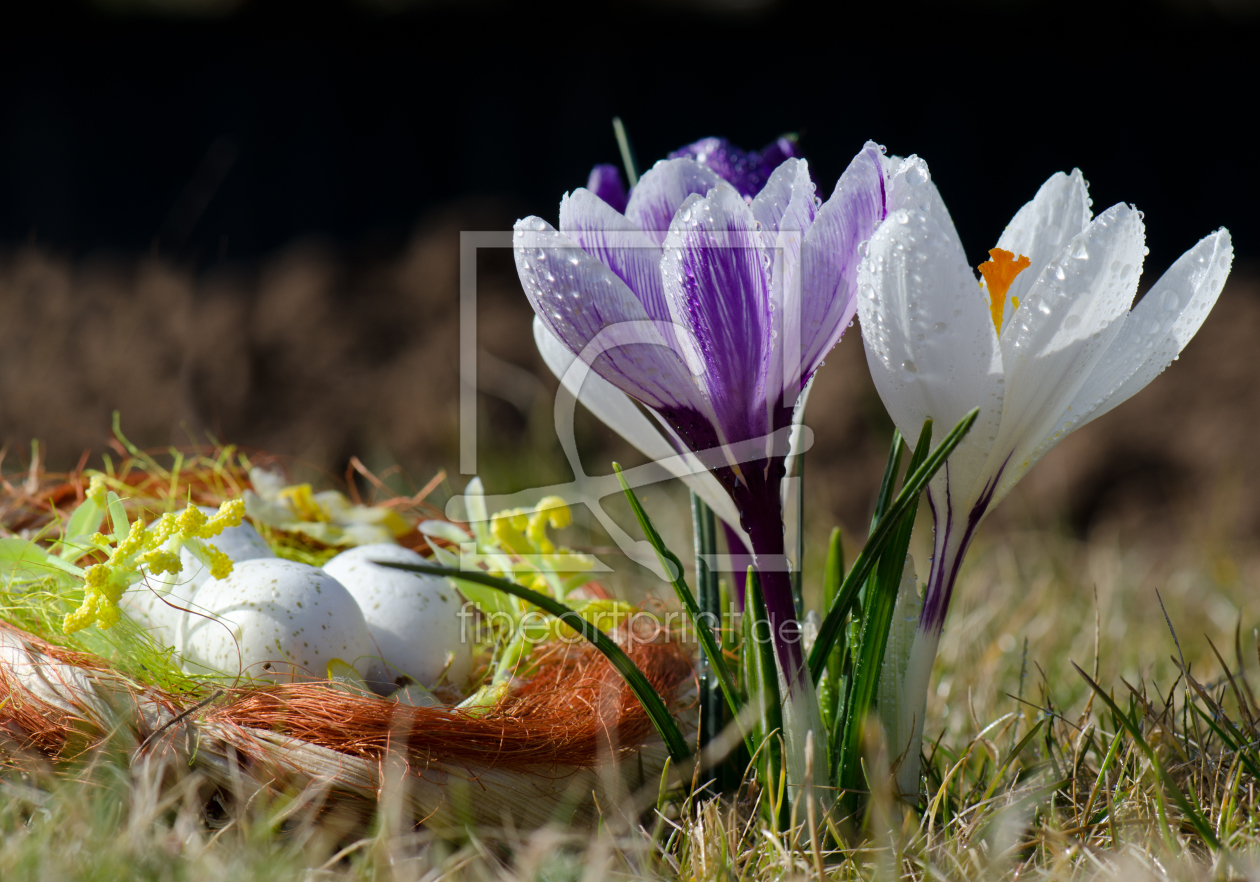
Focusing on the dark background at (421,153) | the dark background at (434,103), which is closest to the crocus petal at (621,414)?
the dark background at (421,153)

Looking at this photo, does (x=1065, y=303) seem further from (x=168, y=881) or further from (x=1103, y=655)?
(x=1103, y=655)

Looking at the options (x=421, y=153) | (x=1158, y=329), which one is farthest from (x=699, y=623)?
(x=421, y=153)

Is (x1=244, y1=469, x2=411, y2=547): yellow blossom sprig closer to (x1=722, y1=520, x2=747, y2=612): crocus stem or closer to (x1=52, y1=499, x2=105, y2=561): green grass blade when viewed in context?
(x1=52, y1=499, x2=105, y2=561): green grass blade

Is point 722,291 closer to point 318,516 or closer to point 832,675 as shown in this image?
point 832,675

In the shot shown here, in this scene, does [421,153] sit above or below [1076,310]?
above

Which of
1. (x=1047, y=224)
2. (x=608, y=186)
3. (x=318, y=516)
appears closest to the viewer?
(x=1047, y=224)

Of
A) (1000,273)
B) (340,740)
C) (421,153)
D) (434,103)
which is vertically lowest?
(340,740)

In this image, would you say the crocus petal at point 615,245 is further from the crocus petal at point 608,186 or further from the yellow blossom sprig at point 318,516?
the yellow blossom sprig at point 318,516
